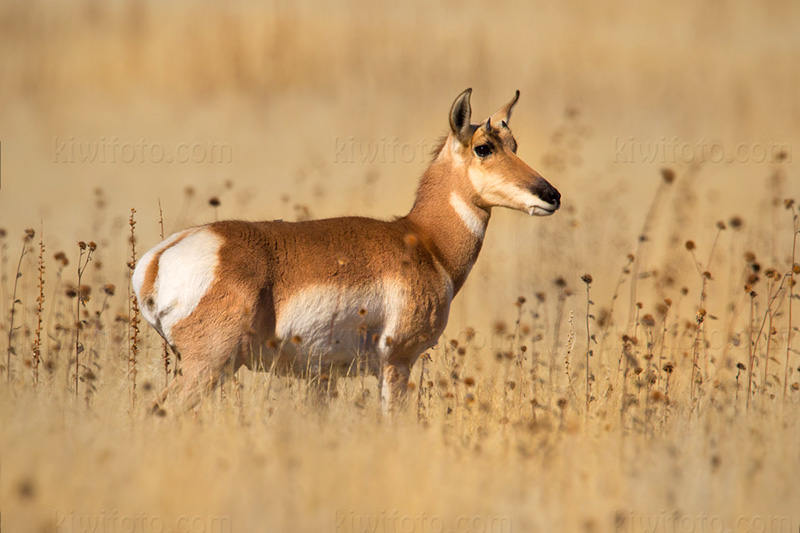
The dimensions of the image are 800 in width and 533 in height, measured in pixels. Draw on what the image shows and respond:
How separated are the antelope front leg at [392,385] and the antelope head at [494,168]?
1525 mm

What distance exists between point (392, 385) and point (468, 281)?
770cm

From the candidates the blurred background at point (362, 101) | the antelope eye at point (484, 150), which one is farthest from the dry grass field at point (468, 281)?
the antelope eye at point (484, 150)

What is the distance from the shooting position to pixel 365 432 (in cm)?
566

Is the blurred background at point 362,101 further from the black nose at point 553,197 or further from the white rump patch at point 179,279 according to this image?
the white rump patch at point 179,279

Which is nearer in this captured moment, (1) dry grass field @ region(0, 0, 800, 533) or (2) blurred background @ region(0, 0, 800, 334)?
(1) dry grass field @ region(0, 0, 800, 533)

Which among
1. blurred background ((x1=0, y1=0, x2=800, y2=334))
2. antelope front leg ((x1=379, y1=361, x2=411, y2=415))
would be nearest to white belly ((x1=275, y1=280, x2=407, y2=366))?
antelope front leg ((x1=379, y1=361, x2=411, y2=415))

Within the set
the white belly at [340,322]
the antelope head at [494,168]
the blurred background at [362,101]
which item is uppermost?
the blurred background at [362,101]

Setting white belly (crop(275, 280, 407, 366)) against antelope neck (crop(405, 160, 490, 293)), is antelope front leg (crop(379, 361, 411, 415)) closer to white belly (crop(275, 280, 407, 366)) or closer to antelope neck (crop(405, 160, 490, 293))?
white belly (crop(275, 280, 407, 366))

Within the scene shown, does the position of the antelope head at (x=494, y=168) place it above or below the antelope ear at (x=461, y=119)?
below

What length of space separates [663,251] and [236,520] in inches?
454

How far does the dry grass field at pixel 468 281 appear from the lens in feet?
15.8

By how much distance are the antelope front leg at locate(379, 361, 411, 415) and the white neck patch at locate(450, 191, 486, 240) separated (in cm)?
127

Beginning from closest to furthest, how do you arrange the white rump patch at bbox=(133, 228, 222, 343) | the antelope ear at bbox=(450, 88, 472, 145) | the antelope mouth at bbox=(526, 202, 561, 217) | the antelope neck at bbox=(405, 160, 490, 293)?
the white rump patch at bbox=(133, 228, 222, 343)
the antelope mouth at bbox=(526, 202, 561, 217)
the antelope ear at bbox=(450, 88, 472, 145)
the antelope neck at bbox=(405, 160, 490, 293)

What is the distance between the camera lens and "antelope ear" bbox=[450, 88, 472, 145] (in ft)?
23.1
